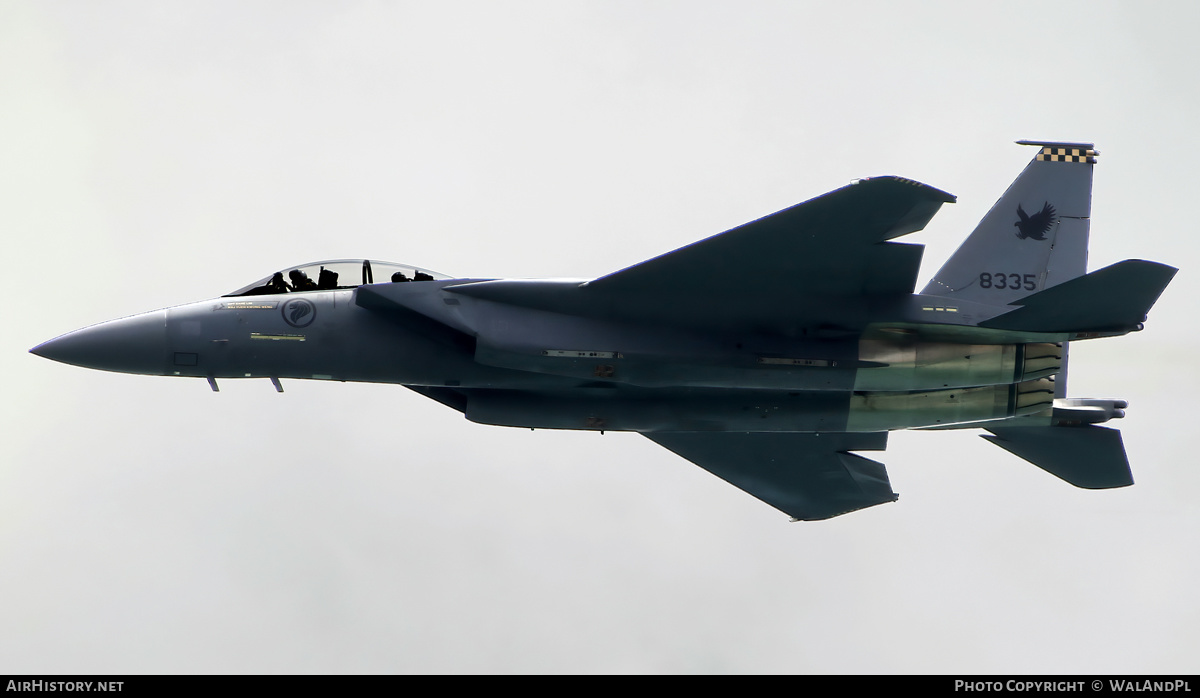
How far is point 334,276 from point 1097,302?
877cm

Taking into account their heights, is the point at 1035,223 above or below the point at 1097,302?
above

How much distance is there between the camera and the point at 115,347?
13469 millimetres

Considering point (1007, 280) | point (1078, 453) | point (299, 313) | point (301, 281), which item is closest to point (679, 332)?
point (299, 313)

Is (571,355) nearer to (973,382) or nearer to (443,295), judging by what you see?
(443,295)

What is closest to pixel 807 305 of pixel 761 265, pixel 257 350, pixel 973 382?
pixel 761 265

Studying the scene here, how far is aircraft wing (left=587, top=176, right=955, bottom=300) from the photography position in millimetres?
12398

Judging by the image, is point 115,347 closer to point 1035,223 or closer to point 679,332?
point 679,332

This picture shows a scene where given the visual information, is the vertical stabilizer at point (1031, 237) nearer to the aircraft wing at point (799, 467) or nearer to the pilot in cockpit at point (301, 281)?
the aircraft wing at point (799, 467)

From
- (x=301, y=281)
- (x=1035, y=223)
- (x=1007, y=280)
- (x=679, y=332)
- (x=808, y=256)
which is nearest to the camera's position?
(x=808, y=256)

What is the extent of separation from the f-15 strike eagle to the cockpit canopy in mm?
18

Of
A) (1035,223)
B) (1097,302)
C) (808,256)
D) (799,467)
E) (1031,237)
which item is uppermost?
(1035,223)

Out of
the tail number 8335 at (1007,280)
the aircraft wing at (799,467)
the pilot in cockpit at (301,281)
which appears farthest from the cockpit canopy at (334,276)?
the tail number 8335 at (1007,280)

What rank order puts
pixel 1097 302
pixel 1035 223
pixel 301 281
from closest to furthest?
pixel 1097 302, pixel 301 281, pixel 1035 223

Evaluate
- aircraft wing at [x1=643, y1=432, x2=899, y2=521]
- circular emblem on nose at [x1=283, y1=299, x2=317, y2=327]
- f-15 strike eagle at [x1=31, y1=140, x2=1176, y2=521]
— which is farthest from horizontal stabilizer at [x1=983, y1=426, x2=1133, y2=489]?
circular emblem on nose at [x1=283, y1=299, x2=317, y2=327]
